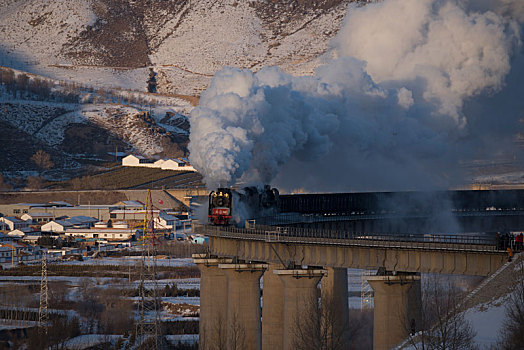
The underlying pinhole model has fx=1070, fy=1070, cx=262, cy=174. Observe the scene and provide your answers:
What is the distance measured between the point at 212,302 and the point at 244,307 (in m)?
5.11

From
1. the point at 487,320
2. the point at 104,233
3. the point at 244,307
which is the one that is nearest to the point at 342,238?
the point at 244,307

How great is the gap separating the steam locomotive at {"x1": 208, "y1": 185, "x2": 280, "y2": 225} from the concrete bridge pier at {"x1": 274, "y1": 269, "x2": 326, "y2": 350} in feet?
27.0

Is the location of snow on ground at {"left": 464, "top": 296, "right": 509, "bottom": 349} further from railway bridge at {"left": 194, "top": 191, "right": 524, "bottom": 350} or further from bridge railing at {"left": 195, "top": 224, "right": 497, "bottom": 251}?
bridge railing at {"left": 195, "top": 224, "right": 497, "bottom": 251}

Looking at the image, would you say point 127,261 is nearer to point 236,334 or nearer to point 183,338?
point 183,338

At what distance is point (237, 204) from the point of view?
2908 inches

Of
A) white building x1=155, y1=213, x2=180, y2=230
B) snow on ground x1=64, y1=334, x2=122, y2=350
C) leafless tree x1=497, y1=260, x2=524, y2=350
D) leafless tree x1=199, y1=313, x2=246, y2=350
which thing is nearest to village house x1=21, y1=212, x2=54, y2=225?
white building x1=155, y1=213, x2=180, y2=230

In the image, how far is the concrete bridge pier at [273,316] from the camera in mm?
71688

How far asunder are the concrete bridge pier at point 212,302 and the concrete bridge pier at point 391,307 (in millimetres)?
14600

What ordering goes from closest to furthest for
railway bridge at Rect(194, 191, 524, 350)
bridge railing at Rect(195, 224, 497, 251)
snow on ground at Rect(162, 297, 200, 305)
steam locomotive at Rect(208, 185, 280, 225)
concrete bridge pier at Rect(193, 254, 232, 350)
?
1. bridge railing at Rect(195, 224, 497, 251)
2. railway bridge at Rect(194, 191, 524, 350)
3. steam locomotive at Rect(208, 185, 280, 225)
4. concrete bridge pier at Rect(193, 254, 232, 350)
5. snow on ground at Rect(162, 297, 200, 305)

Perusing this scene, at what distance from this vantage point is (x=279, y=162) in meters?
89.2

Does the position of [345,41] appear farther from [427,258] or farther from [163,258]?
[427,258]

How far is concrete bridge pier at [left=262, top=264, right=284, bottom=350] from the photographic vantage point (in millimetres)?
71688

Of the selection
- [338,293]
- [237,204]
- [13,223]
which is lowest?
[338,293]

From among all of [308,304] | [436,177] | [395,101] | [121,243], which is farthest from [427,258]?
[121,243]
